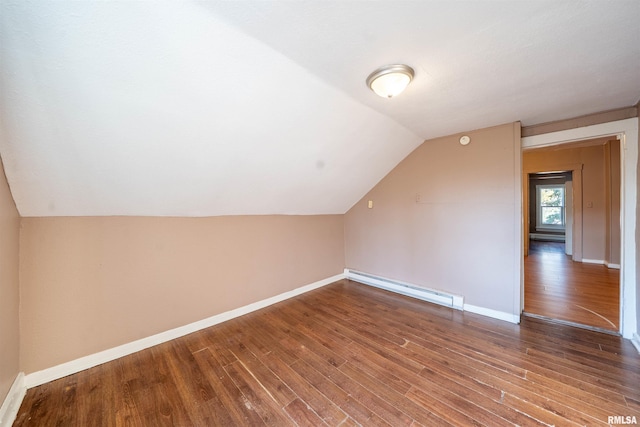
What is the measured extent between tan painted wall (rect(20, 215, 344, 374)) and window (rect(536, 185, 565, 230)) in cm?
1119

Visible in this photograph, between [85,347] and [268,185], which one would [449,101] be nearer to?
[268,185]

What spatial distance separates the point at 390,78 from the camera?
1660mm

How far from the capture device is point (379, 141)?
2895 millimetres

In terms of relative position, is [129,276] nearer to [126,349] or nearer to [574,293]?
[126,349]

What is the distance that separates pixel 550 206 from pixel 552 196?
15.6 inches

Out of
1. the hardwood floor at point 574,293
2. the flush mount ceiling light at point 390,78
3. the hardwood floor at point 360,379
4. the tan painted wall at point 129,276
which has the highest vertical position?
the flush mount ceiling light at point 390,78

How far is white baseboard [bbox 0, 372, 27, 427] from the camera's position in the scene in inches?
56.6

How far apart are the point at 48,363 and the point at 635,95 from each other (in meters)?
5.41

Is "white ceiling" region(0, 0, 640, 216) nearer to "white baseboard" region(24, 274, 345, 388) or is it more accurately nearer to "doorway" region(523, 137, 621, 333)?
"white baseboard" region(24, 274, 345, 388)

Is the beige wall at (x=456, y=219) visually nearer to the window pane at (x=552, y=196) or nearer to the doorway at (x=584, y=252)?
the doorway at (x=584, y=252)

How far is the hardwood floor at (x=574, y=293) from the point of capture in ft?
8.89

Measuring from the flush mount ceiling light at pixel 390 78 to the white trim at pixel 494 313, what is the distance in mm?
2751

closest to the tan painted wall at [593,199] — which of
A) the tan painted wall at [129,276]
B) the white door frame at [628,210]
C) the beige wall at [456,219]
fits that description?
the white door frame at [628,210]

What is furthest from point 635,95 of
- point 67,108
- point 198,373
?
point 198,373
